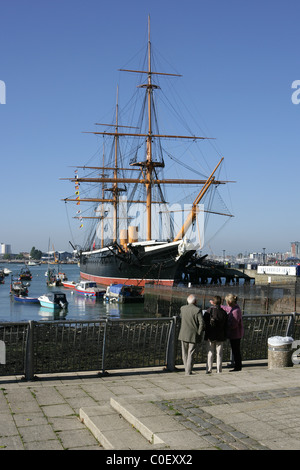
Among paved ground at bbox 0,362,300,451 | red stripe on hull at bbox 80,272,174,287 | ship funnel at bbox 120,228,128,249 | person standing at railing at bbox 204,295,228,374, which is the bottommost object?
red stripe on hull at bbox 80,272,174,287

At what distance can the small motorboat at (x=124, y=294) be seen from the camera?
52.8 m

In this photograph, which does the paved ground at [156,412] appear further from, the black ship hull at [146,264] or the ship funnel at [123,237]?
the ship funnel at [123,237]

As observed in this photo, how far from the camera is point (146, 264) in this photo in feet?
191

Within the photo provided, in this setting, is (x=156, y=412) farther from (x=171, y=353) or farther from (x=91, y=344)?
(x=91, y=344)

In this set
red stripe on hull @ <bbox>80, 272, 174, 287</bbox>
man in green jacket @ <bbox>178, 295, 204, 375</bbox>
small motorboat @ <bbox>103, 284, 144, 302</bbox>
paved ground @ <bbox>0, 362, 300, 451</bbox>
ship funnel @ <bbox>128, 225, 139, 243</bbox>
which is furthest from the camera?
ship funnel @ <bbox>128, 225, 139, 243</bbox>

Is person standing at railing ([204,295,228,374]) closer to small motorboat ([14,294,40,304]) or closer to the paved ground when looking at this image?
the paved ground

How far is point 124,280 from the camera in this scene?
6231cm

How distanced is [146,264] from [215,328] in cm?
4864

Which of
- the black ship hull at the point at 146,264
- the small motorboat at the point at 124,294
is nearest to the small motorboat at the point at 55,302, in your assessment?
the small motorboat at the point at 124,294

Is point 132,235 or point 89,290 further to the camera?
point 132,235

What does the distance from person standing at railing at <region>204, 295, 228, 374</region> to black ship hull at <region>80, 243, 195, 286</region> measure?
43005 millimetres

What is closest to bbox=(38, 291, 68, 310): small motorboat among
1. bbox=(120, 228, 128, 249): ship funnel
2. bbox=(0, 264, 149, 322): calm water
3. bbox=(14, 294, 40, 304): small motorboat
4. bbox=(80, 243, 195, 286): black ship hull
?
bbox=(0, 264, 149, 322): calm water

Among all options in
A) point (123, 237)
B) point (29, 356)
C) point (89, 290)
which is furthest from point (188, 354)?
point (123, 237)

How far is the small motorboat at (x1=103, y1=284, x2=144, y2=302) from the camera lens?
52.8 meters
